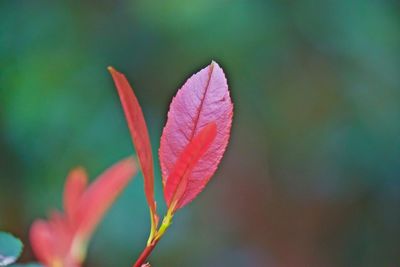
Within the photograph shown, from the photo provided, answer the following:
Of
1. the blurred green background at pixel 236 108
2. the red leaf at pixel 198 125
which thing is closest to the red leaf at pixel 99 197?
the red leaf at pixel 198 125

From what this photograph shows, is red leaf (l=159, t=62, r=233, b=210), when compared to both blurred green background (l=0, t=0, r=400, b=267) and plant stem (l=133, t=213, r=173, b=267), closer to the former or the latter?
plant stem (l=133, t=213, r=173, b=267)

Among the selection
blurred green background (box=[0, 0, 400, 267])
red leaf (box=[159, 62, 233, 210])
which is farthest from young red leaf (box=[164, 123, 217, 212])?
blurred green background (box=[0, 0, 400, 267])

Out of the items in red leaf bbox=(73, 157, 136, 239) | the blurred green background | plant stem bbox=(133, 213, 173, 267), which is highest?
the blurred green background

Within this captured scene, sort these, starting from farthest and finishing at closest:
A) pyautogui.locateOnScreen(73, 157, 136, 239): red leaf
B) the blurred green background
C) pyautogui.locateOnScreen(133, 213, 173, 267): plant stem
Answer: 1. the blurred green background
2. pyautogui.locateOnScreen(73, 157, 136, 239): red leaf
3. pyautogui.locateOnScreen(133, 213, 173, 267): plant stem

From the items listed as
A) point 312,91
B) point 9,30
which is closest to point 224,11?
point 312,91

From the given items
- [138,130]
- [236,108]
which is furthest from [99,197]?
[236,108]

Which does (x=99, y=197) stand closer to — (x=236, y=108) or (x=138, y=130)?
(x=138, y=130)

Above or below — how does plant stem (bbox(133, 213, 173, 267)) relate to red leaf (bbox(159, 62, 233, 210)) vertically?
below
